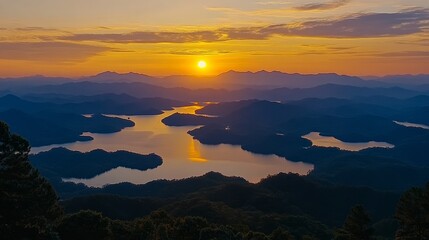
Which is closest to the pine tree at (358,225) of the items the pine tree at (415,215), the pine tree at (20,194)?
the pine tree at (415,215)

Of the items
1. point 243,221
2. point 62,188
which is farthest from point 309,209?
point 62,188

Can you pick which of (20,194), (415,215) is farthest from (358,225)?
(20,194)

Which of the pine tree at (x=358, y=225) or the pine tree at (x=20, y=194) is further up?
the pine tree at (x=20, y=194)

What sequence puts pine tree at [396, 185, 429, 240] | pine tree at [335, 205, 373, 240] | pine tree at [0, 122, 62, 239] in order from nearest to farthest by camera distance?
1. pine tree at [0, 122, 62, 239]
2. pine tree at [335, 205, 373, 240]
3. pine tree at [396, 185, 429, 240]

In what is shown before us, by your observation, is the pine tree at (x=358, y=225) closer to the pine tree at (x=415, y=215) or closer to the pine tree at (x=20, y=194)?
the pine tree at (x=415, y=215)

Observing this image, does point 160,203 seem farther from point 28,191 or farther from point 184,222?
point 28,191

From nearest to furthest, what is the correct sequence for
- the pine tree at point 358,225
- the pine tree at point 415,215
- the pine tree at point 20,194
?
the pine tree at point 20,194 < the pine tree at point 358,225 < the pine tree at point 415,215

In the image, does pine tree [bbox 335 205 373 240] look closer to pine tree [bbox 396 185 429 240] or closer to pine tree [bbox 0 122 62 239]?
pine tree [bbox 396 185 429 240]

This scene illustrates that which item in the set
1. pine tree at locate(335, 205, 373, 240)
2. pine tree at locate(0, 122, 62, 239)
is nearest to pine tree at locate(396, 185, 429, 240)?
pine tree at locate(335, 205, 373, 240)
